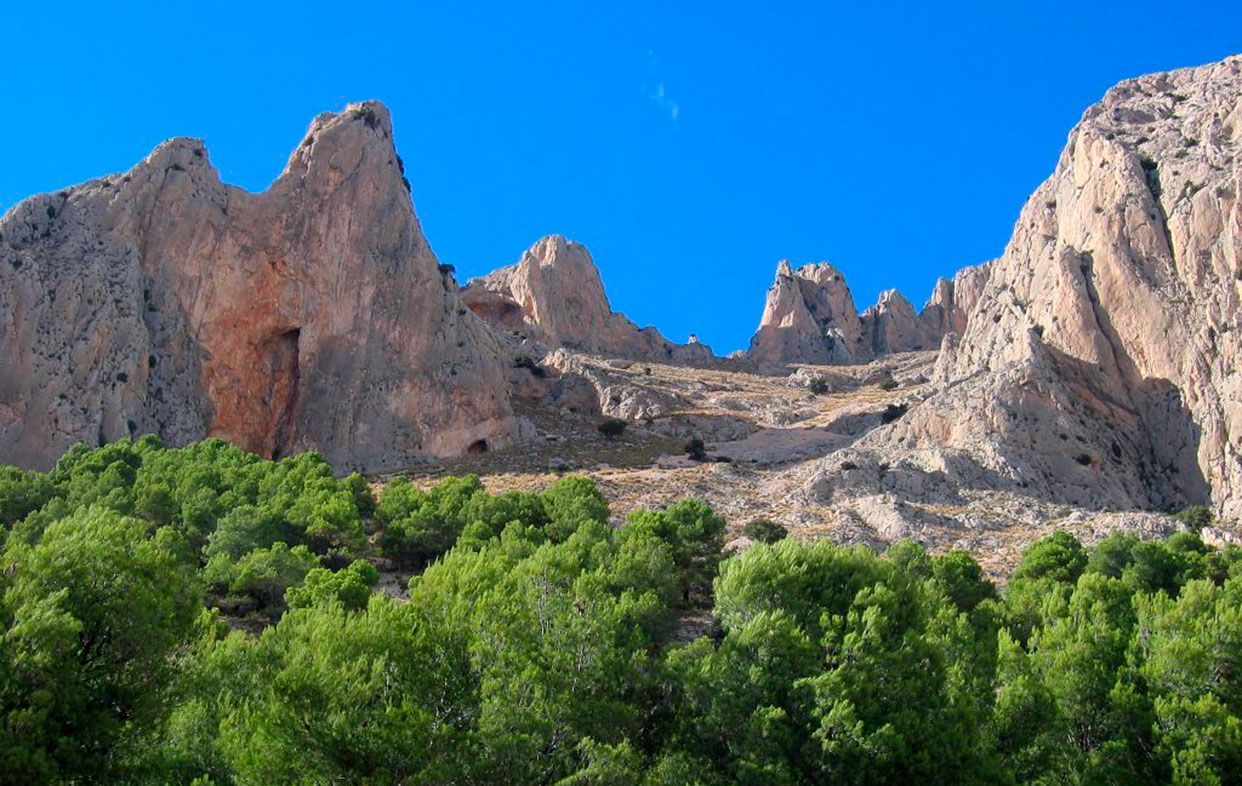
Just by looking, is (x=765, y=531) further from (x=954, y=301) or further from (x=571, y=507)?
(x=954, y=301)

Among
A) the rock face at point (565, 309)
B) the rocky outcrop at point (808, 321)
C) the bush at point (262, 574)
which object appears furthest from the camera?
the rocky outcrop at point (808, 321)

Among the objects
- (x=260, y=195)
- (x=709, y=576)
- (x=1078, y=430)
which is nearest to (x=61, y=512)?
(x=709, y=576)

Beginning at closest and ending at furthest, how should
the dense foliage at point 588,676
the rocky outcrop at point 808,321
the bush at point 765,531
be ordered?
the dense foliage at point 588,676, the bush at point 765,531, the rocky outcrop at point 808,321

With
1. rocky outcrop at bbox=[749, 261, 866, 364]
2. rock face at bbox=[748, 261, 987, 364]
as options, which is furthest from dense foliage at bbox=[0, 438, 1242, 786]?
rock face at bbox=[748, 261, 987, 364]

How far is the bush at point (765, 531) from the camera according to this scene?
45.2m

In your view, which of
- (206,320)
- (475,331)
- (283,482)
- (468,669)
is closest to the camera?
(468,669)

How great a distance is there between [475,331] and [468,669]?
1974 inches

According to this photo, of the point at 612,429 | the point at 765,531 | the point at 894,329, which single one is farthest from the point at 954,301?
the point at 765,531

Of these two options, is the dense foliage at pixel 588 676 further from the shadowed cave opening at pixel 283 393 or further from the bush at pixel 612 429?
the bush at pixel 612 429

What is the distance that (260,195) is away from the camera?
2655 inches

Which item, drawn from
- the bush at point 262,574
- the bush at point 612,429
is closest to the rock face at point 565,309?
the bush at point 612,429

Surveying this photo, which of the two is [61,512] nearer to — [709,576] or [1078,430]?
[709,576]

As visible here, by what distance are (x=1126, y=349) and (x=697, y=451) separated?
24.4 meters

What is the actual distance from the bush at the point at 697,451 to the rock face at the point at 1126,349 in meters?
11.7
